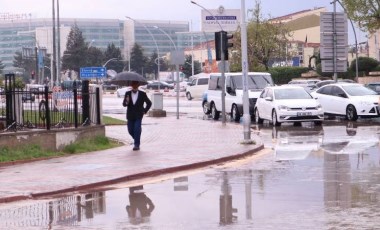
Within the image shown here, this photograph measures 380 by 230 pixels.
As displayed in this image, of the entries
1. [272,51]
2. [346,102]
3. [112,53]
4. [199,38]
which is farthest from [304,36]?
[346,102]

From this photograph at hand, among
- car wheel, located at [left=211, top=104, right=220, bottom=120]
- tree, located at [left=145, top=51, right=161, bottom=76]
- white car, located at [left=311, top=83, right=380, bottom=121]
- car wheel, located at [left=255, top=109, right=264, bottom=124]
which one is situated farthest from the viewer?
tree, located at [left=145, top=51, right=161, bottom=76]

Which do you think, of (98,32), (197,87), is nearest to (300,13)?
(98,32)

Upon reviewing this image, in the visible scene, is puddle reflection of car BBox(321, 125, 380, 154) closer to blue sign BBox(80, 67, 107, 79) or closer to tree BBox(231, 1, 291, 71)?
blue sign BBox(80, 67, 107, 79)

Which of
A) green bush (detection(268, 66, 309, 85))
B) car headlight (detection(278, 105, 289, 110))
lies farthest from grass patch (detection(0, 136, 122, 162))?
green bush (detection(268, 66, 309, 85))

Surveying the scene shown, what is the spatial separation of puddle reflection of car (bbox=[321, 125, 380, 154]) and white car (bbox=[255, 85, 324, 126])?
1.18m

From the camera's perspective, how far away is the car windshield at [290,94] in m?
30.1

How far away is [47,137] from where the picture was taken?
62.4ft

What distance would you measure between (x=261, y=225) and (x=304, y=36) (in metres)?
106

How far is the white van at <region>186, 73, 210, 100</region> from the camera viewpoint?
64125 mm

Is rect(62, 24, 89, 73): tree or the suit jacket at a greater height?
rect(62, 24, 89, 73): tree

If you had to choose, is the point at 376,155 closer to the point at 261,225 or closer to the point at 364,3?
the point at 261,225

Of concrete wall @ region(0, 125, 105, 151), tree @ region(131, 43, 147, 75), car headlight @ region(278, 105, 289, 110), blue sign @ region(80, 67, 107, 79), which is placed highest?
tree @ region(131, 43, 147, 75)

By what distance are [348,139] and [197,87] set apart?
42.9m

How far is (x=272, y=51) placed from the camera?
72.3 m
